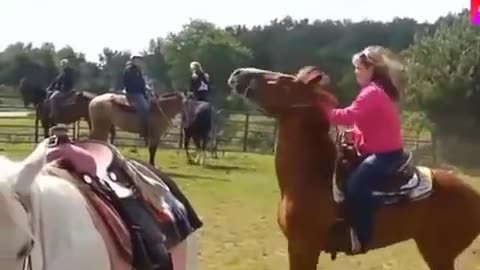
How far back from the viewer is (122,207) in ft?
9.58

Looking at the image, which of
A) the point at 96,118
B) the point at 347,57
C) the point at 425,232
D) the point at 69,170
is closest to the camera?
the point at 69,170

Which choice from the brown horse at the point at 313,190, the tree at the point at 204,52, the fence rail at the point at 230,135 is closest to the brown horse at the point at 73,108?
the fence rail at the point at 230,135

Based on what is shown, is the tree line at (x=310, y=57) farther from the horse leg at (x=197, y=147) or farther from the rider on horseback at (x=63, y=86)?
the horse leg at (x=197, y=147)

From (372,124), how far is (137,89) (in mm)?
8792

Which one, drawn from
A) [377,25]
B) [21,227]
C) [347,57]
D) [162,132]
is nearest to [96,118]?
[162,132]

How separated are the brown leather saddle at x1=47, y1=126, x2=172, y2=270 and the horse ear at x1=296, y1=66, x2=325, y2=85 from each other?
2680 mm

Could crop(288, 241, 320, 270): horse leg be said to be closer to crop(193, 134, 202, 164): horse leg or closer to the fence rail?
crop(193, 134, 202, 164): horse leg

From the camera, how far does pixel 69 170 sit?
288 centimetres

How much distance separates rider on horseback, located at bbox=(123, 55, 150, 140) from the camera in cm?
1332

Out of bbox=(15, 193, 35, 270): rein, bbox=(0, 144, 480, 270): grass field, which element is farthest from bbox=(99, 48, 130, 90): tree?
bbox=(15, 193, 35, 270): rein

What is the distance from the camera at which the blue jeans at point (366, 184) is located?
5.49 m

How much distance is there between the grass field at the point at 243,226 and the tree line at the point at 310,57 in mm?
6243

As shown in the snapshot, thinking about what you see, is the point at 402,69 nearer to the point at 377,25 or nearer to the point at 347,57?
the point at 347,57

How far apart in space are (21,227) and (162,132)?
12.4 metres
